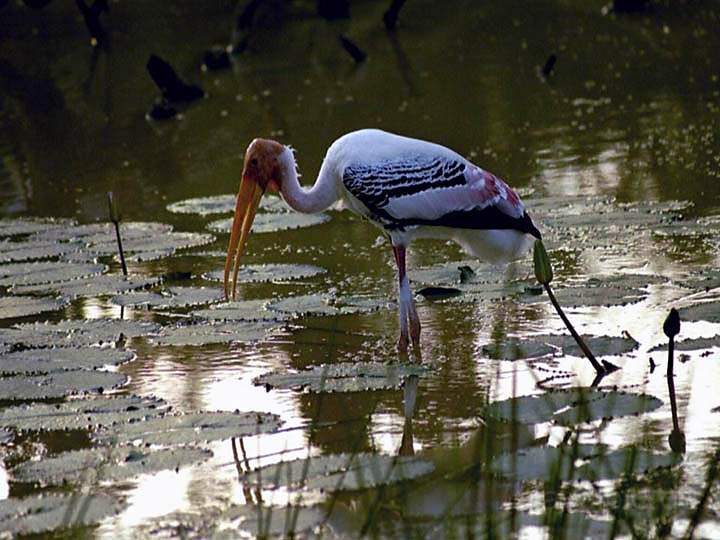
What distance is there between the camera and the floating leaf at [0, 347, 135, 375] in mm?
6344

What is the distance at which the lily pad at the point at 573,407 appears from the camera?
516 cm

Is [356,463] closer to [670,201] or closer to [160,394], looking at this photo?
[160,394]

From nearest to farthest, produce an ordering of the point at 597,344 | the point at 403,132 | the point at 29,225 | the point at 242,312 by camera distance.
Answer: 1. the point at 597,344
2. the point at 242,312
3. the point at 29,225
4. the point at 403,132

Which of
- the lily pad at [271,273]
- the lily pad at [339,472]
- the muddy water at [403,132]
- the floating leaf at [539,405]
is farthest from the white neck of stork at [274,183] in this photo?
the lily pad at [339,472]

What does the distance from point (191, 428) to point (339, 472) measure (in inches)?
32.1

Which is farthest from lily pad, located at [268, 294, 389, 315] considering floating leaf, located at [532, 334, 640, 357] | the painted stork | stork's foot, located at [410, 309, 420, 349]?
floating leaf, located at [532, 334, 640, 357]

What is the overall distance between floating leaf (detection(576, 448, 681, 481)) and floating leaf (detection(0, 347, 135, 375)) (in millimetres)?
2502

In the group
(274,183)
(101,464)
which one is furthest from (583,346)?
(274,183)

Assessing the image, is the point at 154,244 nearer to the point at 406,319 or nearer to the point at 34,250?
the point at 34,250

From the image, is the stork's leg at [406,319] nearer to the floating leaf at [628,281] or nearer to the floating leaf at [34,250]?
the floating leaf at [628,281]

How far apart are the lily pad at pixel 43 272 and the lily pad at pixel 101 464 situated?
3.12m

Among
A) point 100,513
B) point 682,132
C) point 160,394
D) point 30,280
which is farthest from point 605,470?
point 682,132

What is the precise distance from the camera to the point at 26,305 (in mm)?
7625

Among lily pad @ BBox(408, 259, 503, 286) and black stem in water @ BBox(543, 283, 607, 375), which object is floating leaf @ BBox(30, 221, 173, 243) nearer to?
lily pad @ BBox(408, 259, 503, 286)
